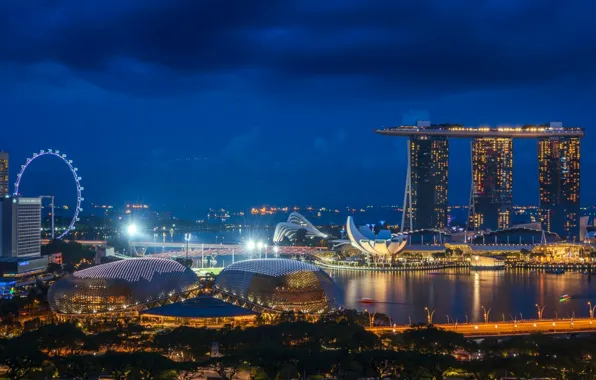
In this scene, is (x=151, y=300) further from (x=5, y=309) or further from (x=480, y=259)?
(x=480, y=259)

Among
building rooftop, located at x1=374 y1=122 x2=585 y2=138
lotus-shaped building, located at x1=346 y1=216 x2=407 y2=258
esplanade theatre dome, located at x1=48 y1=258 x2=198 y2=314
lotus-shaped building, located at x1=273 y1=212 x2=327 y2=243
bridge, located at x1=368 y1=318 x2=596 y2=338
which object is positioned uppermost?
building rooftop, located at x1=374 y1=122 x2=585 y2=138

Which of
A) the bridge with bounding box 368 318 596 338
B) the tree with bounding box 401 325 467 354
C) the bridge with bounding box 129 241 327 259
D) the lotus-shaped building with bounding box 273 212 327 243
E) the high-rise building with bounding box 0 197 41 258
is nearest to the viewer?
the tree with bounding box 401 325 467 354

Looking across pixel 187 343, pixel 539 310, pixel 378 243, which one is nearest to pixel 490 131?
pixel 378 243

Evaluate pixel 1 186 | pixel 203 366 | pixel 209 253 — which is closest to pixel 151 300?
pixel 203 366

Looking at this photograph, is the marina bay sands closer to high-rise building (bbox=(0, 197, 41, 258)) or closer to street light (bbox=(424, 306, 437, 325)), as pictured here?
high-rise building (bbox=(0, 197, 41, 258))

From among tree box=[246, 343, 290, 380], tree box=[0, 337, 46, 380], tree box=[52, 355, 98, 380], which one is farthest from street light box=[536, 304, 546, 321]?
tree box=[0, 337, 46, 380]

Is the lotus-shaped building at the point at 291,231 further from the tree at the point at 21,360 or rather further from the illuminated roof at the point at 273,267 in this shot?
the tree at the point at 21,360
